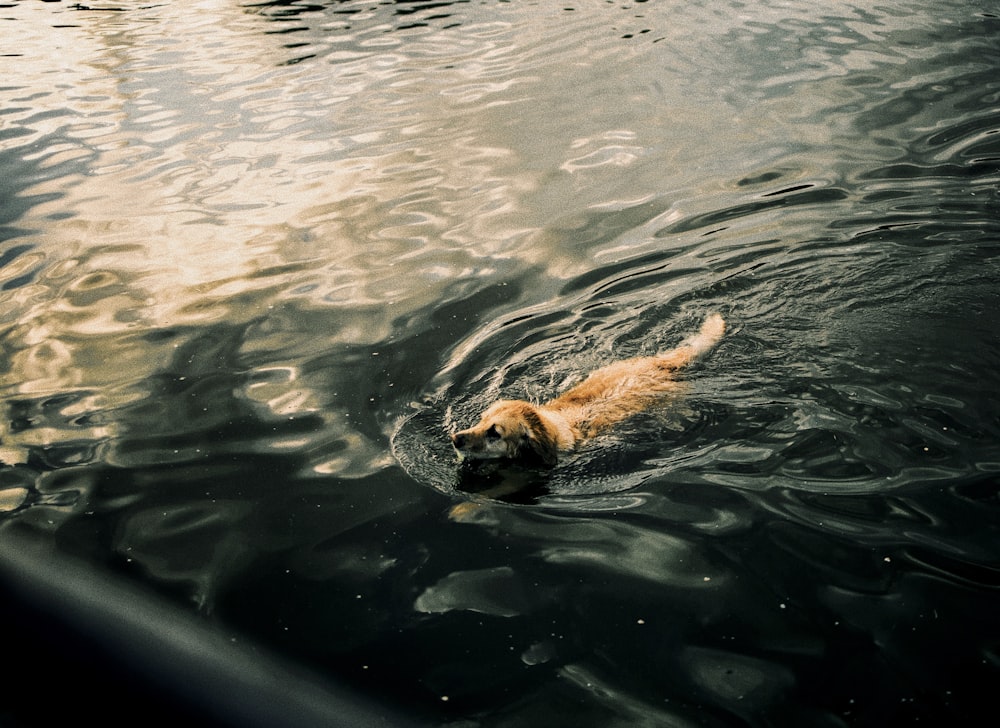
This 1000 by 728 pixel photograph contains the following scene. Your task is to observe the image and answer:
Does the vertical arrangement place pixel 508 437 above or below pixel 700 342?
above

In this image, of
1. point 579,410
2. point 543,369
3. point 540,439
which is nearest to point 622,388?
point 579,410

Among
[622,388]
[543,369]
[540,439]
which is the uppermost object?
[540,439]

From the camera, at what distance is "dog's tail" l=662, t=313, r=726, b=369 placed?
6020 mm

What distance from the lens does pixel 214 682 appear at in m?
3.37

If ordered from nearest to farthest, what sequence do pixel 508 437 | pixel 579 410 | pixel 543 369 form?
pixel 508 437
pixel 579 410
pixel 543 369

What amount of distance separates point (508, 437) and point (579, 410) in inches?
26.7

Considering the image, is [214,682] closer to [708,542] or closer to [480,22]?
[708,542]

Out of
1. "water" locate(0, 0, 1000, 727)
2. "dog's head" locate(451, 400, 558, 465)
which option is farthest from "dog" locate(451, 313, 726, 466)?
"water" locate(0, 0, 1000, 727)

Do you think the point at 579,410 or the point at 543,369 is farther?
the point at 543,369

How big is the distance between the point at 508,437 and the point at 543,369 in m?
1.35

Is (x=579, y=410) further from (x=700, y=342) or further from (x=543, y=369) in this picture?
(x=700, y=342)

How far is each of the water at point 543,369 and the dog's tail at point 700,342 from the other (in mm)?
154

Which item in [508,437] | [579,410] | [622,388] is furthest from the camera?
[622,388]

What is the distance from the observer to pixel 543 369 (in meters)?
6.16
